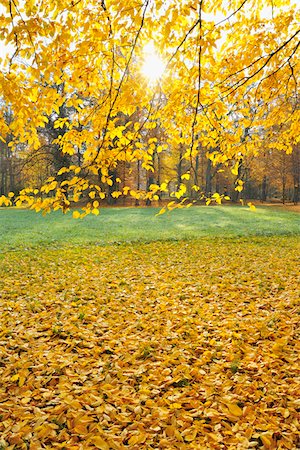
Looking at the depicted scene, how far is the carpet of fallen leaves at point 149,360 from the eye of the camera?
2.73 meters

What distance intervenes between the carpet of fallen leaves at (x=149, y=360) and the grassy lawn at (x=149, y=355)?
14mm

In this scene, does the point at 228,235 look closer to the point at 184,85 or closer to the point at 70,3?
the point at 184,85

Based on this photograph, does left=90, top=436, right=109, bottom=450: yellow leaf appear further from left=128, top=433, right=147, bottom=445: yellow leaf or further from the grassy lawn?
left=128, top=433, right=147, bottom=445: yellow leaf

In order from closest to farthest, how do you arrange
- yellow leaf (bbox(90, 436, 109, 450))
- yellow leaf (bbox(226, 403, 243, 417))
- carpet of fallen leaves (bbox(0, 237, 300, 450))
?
1. yellow leaf (bbox(90, 436, 109, 450))
2. carpet of fallen leaves (bbox(0, 237, 300, 450))
3. yellow leaf (bbox(226, 403, 243, 417))

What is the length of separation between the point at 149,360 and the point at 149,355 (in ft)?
0.30

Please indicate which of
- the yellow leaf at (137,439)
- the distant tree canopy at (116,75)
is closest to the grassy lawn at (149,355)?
the yellow leaf at (137,439)

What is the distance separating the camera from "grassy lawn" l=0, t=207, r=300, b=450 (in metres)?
2.74

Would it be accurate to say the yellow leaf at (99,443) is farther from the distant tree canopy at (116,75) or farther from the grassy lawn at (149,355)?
the distant tree canopy at (116,75)

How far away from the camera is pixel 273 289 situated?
6.41m

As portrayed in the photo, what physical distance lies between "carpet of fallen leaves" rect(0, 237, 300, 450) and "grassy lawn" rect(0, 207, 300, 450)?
14 mm

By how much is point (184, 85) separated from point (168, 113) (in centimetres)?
37

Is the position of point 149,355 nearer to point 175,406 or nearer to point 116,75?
point 175,406

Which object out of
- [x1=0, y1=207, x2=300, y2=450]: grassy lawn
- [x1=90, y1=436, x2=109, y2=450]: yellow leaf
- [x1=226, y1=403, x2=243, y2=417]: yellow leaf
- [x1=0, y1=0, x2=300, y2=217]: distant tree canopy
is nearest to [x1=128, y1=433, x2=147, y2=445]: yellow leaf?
[x1=0, y1=207, x2=300, y2=450]: grassy lawn

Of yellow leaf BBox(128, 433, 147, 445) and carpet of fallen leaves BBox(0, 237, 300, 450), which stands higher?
carpet of fallen leaves BBox(0, 237, 300, 450)
